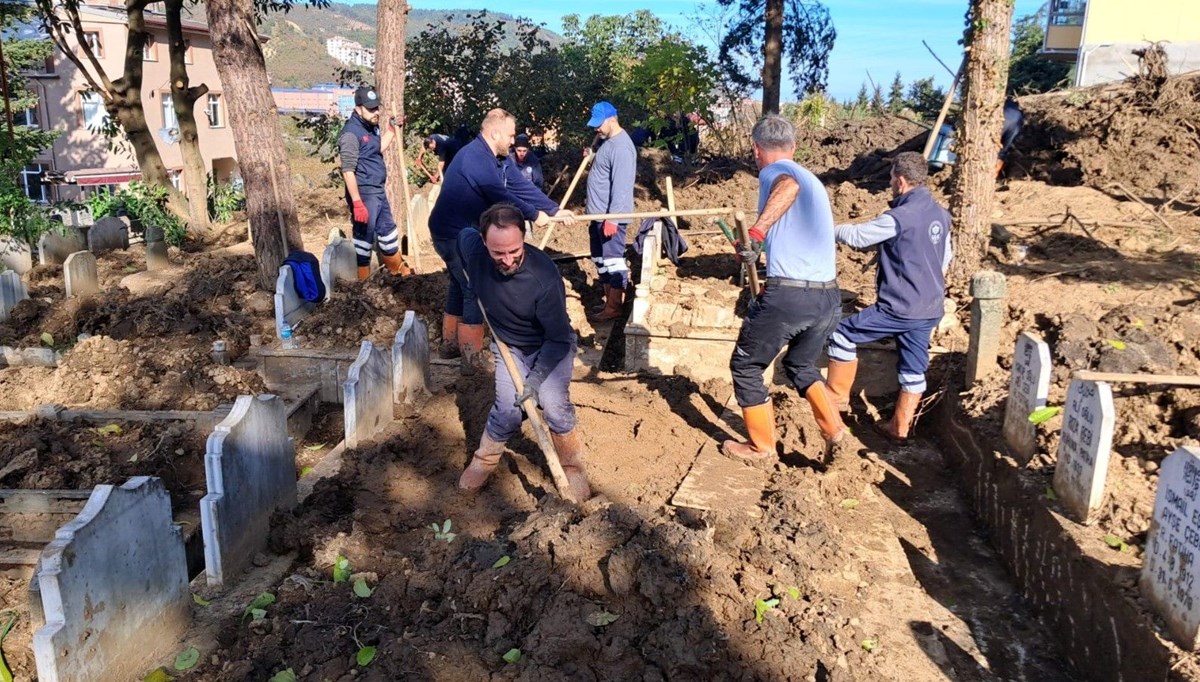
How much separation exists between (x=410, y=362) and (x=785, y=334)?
2.45 m

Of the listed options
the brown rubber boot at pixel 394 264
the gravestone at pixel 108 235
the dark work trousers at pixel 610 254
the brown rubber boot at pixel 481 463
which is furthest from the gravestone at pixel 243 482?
the gravestone at pixel 108 235

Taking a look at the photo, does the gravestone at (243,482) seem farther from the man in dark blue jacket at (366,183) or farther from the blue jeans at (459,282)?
the man in dark blue jacket at (366,183)

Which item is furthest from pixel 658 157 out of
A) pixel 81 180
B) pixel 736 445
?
pixel 81 180

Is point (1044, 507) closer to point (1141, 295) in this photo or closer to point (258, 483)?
point (1141, 295)

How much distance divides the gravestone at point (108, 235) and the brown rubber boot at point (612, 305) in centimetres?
805

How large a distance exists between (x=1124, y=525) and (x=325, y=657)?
10.9ft

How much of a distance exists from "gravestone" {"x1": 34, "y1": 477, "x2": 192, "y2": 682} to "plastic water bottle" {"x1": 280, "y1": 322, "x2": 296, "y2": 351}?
3483mm

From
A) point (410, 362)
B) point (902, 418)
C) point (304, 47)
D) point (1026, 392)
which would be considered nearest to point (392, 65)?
point (410, 362)

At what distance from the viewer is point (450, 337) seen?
671 centimetres

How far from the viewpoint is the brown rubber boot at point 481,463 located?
4660 millimetres

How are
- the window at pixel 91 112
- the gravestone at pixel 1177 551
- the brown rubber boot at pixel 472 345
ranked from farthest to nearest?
the window at pixel 91 112 → the brown rubber boot at pixel 472 345 → the gravestone at pixel 1177 551

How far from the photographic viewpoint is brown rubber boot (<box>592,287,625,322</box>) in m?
8.28

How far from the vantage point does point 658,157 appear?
15.8 m

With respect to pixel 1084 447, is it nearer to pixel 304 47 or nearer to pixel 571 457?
pixel 571 457
